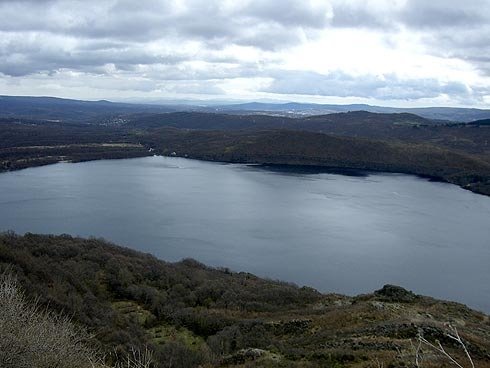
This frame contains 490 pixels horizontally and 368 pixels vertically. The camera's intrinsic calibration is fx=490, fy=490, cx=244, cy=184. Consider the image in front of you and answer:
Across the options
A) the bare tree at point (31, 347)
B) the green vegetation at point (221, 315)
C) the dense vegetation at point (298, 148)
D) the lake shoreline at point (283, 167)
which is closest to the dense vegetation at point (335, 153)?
the dense vegetation at point (298, 148)

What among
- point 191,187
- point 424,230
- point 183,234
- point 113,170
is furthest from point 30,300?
point 113,170

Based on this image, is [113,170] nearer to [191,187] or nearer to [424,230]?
[191,187]

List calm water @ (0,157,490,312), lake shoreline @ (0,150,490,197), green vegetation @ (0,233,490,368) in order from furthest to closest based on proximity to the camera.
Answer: lake shoreline @ (0,150,490,197)
calm water @ (0,157,490,312)
green vegetation @ (0,233,490,368)

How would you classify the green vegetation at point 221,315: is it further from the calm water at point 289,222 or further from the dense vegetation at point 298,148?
the dense vegetation at point 298,148

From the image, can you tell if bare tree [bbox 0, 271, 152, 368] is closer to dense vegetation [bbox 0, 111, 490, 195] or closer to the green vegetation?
the green vegetation

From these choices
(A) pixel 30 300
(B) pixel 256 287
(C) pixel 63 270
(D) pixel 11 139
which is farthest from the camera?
(D) pixel 11 139

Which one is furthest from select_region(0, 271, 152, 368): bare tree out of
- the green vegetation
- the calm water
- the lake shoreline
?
the lake shoreline
